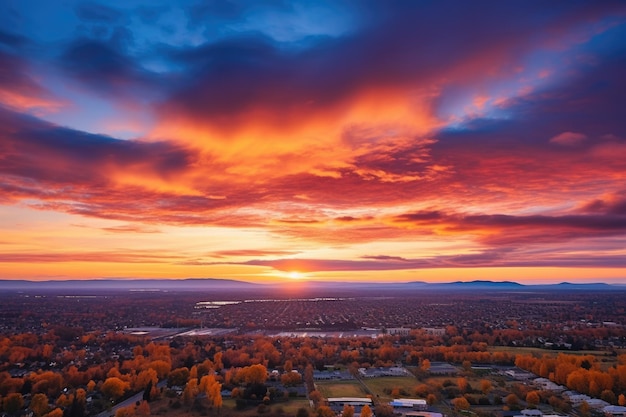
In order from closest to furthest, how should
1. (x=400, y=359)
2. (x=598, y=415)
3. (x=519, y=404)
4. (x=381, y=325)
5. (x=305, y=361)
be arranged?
(x=598, y=415) < (x=519, y=404) < (x=305, y=361) < (x=400, y=359) < (x=381, y=325)

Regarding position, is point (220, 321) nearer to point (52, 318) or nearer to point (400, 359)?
point (52, 318)

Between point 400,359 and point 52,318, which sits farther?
point 52,318

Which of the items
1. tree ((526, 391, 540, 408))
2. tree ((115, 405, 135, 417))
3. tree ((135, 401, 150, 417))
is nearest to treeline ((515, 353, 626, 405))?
tree ((526, 391, 540, 408))

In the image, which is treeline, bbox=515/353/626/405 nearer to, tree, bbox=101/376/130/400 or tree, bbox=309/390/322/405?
tree, bbox=309/390/322/405

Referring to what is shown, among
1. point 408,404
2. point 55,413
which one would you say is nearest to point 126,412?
point 55,413

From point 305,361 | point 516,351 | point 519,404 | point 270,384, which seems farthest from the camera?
point 516,351

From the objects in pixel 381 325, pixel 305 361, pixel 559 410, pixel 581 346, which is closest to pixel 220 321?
pixel 381 325
